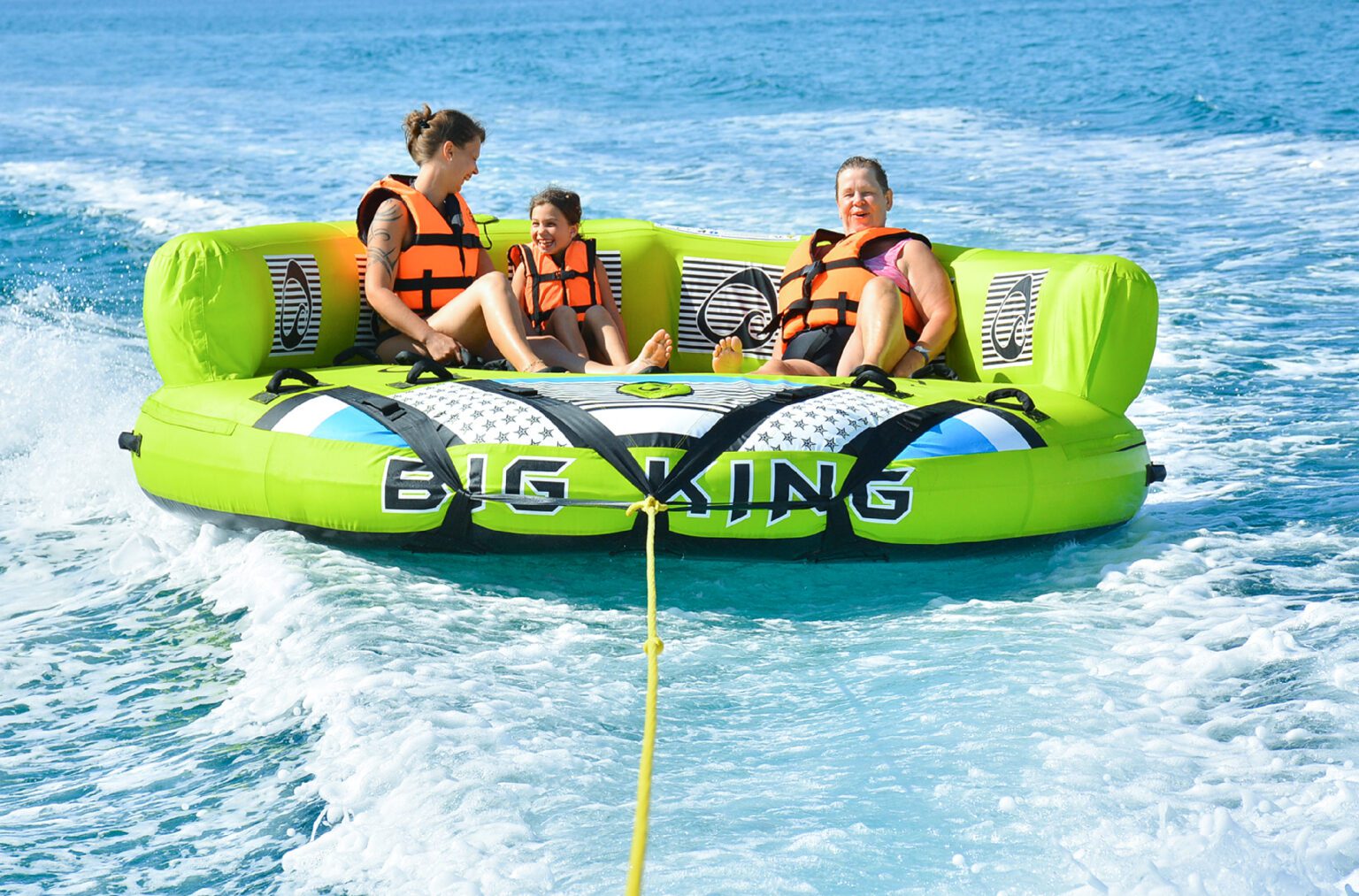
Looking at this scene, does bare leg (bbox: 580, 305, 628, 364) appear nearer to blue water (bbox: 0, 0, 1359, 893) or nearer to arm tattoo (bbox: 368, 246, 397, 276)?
arm tattoo (bbox: 368, 246, 397, 276)

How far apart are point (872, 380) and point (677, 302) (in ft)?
3.05

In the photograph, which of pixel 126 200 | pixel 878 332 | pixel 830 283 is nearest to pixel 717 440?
pixel 878 332

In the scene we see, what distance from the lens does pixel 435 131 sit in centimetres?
371

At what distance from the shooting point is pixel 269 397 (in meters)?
3.25

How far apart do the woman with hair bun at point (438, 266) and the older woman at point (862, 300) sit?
42 centimetres

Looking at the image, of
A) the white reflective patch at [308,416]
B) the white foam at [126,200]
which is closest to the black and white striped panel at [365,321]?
the white reflective patch at [308,416]

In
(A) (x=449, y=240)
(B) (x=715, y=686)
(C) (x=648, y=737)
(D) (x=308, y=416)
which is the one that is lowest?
(B) (x=715, y=686)

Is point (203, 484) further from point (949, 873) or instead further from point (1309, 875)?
point (1309, 875)

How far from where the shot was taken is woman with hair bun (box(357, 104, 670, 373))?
357 centimetres

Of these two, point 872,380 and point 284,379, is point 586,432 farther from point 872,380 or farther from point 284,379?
point 284,379

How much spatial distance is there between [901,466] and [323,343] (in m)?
1.63

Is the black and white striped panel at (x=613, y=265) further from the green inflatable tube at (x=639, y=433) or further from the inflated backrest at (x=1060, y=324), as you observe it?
the inflated backrest at (x=1060, y=324)

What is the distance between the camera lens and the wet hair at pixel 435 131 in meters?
3.69

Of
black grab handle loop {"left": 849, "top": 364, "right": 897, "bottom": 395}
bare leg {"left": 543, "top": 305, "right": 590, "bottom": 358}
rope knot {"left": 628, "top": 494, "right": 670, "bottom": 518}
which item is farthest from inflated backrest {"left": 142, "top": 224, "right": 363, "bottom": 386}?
black grab handle loop {"left": 849, "top": 364, "right": 897, "bottom": 395}
